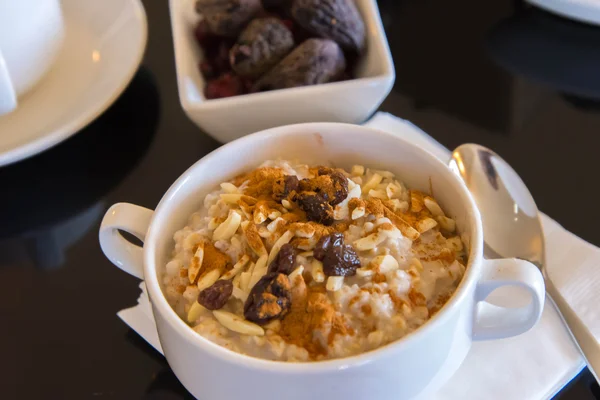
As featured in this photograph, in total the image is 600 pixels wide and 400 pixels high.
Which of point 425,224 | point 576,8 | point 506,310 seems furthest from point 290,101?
point 576,8

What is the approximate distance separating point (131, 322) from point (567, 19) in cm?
97

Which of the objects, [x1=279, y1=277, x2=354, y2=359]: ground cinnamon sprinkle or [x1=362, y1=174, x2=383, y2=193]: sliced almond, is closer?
[x1=279, y1=277, x2=354, y2=359]: ground cinnamon sprinkle

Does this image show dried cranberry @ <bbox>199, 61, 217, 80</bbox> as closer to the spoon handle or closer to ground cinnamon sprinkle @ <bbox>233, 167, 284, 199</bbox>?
ground cinnamon sprinkle @ <bbox>233, 167, 284, 199</bbox>

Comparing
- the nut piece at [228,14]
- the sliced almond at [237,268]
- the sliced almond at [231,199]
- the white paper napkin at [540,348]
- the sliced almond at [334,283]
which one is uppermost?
the nut piece at [228,14]

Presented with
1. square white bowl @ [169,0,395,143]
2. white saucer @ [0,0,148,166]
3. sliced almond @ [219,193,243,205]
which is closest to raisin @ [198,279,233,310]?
sliced almond @ [219,193,243,205]

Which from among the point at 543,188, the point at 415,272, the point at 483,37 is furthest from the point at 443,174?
the point at 483,37

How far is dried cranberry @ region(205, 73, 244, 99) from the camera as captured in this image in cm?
89

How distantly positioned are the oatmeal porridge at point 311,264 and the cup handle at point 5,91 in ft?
1.29

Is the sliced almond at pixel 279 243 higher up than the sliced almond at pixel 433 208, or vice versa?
the sliced almond at pixel 279 243

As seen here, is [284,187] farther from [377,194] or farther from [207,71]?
[207,71]

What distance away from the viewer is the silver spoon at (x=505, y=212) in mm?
707

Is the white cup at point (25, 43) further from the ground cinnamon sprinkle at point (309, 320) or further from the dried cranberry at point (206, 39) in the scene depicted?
the ground cinnamon sprinkle at point (309, 320)

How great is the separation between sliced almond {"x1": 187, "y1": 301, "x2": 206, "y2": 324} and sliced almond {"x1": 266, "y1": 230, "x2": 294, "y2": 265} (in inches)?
3.0

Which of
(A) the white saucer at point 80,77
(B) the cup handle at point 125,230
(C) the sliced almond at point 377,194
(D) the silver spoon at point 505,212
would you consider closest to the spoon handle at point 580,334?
(D) the silver spoon at point 505,212
